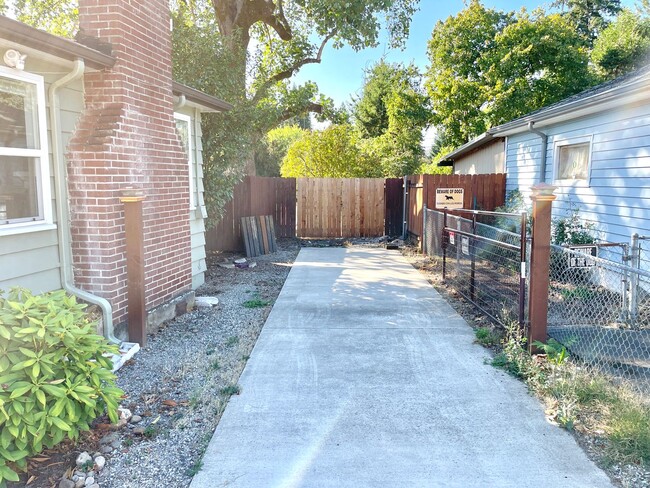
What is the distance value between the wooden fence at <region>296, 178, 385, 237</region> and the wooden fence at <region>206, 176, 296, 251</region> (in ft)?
1.03

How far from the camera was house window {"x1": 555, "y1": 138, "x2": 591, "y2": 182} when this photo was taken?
8.23 m

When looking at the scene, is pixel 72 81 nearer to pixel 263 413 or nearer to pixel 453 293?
pixel 263 413

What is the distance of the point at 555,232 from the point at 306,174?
13900mm

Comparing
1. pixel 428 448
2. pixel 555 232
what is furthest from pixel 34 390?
pixel 555 232

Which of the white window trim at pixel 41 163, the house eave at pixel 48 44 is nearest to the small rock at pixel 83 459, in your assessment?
the white window trim at pixel 41 163

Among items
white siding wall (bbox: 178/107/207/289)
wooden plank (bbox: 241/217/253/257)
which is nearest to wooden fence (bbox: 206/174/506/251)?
wooden plank (bbox: 241/217/253/257)

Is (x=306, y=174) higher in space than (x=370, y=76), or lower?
lower

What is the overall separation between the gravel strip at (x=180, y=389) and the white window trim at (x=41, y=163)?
1485mm

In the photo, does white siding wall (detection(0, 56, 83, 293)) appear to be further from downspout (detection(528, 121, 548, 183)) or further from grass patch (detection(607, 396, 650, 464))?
downspout (detection(528, 121, 548, 183))

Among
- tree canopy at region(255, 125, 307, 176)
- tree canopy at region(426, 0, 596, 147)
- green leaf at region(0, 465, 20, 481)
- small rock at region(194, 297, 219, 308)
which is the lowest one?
small rock at region(194, 297, 219, 308)

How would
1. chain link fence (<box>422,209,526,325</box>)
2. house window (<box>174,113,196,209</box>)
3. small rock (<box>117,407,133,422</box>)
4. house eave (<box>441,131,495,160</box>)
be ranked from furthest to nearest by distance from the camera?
house eave (<box>441,131,495,160</box>), house window (<box>174,113,196,209</box>), chain link fence (<box>422,209,526,325</box>), small rock (<box>117,407,133,422</box>)

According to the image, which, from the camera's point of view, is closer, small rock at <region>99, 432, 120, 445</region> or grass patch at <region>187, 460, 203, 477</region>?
grass patch at <region>187, 460, 203, 477</region>

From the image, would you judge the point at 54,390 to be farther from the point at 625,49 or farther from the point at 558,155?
the point at 625,49

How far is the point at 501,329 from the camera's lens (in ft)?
17.4
